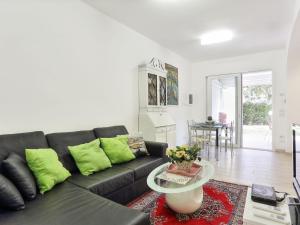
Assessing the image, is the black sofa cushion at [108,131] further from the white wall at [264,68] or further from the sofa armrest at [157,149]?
the white wall at [264,68]

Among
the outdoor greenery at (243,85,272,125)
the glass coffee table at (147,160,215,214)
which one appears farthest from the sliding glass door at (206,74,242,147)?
the glass coffee table at (147,160,215,214)

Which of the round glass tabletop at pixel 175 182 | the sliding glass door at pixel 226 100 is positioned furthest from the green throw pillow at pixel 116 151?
the sliding glass door at pixel 226 100

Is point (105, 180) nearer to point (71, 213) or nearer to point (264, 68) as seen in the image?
point (71, 213)

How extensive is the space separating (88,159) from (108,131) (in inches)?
32.5

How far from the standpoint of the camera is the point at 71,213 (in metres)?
1.39

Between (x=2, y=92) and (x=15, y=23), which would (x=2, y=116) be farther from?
(x=15, y=23)

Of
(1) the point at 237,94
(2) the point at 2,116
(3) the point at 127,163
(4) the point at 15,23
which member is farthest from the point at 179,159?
(1) the point at 237,94

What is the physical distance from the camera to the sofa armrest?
303 cm

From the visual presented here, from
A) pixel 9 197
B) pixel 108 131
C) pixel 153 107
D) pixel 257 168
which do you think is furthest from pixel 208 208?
pixel 153 107

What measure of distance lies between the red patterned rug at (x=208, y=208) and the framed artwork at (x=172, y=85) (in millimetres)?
2782

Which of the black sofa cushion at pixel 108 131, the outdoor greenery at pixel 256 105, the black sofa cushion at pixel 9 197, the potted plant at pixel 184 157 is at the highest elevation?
the outdoor greenery at pixel 256 105

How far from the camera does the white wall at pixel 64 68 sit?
2.13 m

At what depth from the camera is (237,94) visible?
18.9 feet

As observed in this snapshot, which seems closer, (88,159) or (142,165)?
(88,159)
